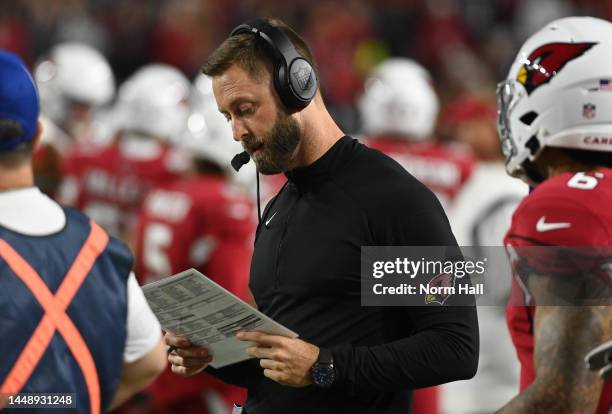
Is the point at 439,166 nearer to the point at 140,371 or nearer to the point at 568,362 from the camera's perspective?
the point at 140,371

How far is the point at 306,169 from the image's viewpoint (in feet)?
10.3

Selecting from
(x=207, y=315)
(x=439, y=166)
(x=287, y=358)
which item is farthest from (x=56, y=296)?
(x=439, y=166)

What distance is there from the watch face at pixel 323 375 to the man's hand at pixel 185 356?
0.44 meters

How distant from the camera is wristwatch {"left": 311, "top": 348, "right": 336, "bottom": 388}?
113 inches

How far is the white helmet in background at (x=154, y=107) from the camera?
805cm

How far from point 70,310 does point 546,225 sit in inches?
47.7

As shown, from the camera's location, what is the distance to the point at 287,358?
9.39 ft

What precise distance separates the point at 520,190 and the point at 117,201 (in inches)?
107

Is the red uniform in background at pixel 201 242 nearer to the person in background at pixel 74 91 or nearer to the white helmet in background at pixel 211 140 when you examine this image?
the white helmet in background at pixel 211 140

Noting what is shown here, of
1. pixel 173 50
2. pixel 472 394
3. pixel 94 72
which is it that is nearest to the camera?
pixel 472 394

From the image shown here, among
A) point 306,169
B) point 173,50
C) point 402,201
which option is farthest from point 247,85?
point 173,50

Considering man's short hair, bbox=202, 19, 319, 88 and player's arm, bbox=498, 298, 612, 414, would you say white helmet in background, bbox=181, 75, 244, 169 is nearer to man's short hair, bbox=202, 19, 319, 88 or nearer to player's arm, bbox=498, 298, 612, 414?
man's short hair, bbox=202, 19, 319, 88

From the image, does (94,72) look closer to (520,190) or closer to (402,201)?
(520,190)

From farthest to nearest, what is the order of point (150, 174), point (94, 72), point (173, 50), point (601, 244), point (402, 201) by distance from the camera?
point (173, 50) → point (94, 72) → point (150, 174) → point (402, 201) → point (601, 244)
